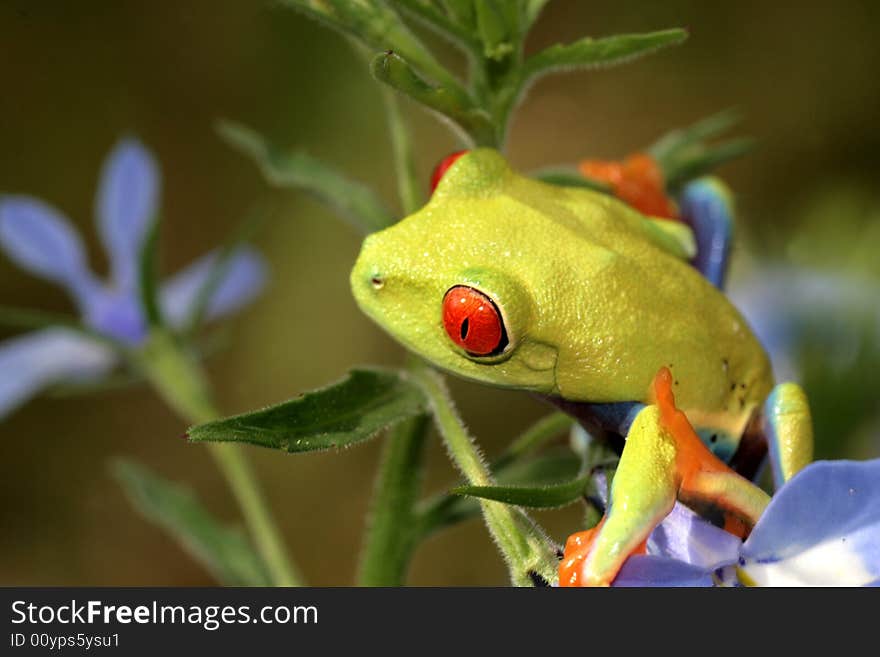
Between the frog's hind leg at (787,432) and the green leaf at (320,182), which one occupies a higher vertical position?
the green leaf at (320,182)

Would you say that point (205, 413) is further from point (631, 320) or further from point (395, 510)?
point (631, 320)

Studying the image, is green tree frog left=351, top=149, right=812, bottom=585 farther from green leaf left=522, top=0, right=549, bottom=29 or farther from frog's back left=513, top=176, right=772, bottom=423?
green leaf left=522, top=0, right=549, bottom=29

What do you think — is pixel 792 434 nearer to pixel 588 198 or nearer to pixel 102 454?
pixel 588 198

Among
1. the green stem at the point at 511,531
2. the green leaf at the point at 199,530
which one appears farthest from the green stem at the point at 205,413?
the green stem at the point at 511,531

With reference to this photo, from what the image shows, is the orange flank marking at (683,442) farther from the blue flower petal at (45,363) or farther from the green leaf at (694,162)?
the blue flower petal at (45,363)

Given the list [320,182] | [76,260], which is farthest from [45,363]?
[320,182]

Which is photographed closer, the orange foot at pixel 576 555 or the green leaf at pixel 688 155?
the orange foot at pixel 576 555

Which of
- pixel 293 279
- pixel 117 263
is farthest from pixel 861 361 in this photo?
pixel 293 279
